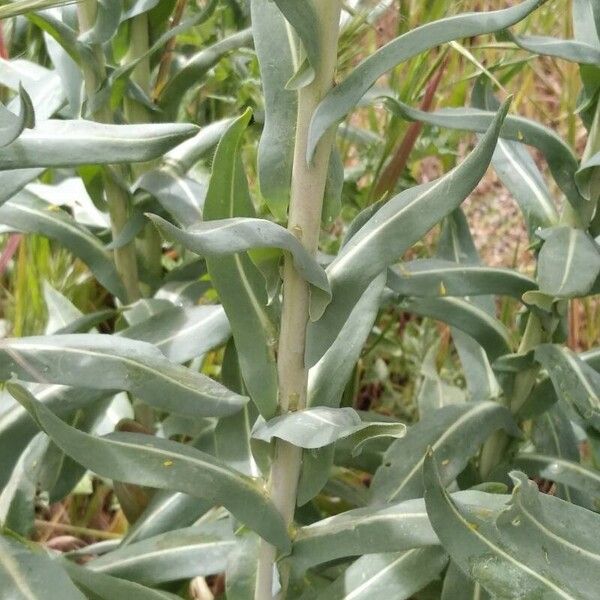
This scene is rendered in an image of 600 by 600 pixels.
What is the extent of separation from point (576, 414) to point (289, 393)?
32 cm

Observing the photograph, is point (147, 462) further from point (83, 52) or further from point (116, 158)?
point (83, 52)

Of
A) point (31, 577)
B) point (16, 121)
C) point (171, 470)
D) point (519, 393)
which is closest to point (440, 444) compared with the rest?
point (519, 393)

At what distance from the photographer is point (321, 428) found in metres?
0.65

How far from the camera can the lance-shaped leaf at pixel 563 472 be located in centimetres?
93

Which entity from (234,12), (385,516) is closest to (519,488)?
(385,516)

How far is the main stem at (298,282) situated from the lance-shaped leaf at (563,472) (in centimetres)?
35

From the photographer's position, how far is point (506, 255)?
6.23ft

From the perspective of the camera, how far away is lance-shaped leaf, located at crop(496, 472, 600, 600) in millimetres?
624

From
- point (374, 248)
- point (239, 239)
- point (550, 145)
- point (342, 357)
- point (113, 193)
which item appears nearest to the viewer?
point (239, 239)

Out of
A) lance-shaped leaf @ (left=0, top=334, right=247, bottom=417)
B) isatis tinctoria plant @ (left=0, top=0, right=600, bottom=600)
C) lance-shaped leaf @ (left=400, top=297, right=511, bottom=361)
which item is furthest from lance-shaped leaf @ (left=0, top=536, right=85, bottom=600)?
lance-shaped leaf @ (left=400, top=297, right=511, bottom=361)

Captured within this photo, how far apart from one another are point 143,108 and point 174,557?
1.68 feet

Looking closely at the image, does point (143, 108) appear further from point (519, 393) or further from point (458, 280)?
point (519, 393)

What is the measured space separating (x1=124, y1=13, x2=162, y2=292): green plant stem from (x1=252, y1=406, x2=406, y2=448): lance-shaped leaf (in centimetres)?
44

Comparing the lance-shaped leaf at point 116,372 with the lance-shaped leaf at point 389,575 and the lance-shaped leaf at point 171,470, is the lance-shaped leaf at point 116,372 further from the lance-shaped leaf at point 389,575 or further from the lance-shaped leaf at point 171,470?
the lance-shaped leaf at point 389,575
